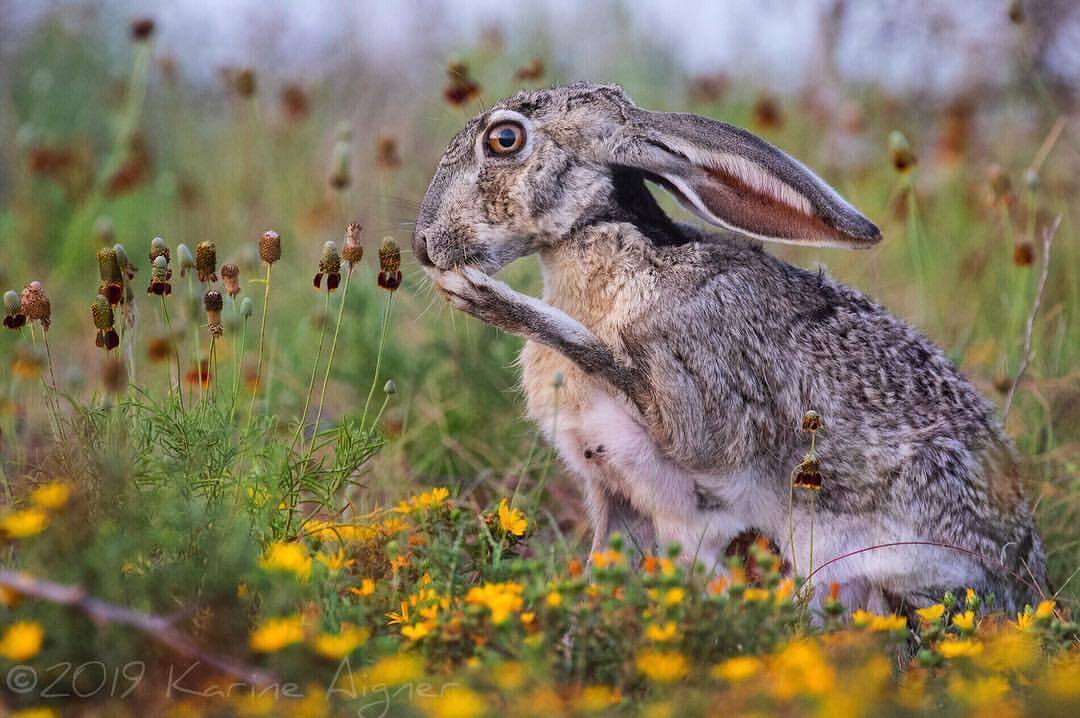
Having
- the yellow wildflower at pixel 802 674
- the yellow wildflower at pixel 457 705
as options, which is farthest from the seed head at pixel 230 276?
the yellow wildflower at pixel 802 674

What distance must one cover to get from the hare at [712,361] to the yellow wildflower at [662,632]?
1.03 m

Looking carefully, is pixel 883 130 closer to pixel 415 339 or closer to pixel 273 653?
pixel 415 339

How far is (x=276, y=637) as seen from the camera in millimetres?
2635

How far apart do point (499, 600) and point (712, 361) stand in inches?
54.1

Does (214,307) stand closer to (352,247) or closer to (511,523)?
(352,247)

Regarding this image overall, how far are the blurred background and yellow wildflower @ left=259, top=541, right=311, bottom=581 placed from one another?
134 cm

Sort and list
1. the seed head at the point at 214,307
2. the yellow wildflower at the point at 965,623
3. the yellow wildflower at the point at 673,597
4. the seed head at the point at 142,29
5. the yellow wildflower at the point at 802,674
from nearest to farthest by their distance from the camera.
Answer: the yellow wildflower at the point at 802,674
the yellow wildflower at the point at 673,597
the yellow wildflower at the point at 965,623
the seed head at the point at 214,307
the seed head at the point at 142,29

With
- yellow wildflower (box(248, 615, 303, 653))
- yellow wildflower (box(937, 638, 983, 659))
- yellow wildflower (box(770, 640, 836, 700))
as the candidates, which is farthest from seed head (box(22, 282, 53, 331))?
yellow wildflower (box(937, 638, 983, 659))

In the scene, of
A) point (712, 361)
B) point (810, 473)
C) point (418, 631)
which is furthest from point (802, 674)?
point (712, 361)

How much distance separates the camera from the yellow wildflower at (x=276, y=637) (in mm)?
2624

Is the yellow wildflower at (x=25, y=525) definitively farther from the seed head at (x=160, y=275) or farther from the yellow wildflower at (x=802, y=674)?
the yellow wildflower at (x=802, y=674)

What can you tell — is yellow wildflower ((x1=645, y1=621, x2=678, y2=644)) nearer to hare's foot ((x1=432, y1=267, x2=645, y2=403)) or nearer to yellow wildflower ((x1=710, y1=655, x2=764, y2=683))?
yellow wildflower ((x1=710, y1=655, x2=764, y2=683))

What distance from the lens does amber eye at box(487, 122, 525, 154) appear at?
14.1 ft

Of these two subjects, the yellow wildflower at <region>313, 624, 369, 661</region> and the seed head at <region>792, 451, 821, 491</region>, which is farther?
the seed head at <region>792, 451, 821, 491</region>
